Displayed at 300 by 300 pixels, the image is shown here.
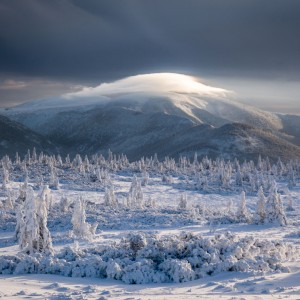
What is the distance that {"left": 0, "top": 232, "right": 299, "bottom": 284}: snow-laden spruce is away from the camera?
849 inches

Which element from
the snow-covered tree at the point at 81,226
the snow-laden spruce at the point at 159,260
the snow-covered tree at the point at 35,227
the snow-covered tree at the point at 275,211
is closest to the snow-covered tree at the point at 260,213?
the snow-covered tree at the point at 275,211

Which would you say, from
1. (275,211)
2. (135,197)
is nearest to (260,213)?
(275,211)

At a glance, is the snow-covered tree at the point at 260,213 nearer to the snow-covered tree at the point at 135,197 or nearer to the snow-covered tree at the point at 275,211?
the snow-covered tree at the point at 275,211

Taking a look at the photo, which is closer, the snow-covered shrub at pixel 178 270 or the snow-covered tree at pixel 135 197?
the snow-covered shrub at pixel 178 270

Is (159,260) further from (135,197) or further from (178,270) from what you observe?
(135,197)

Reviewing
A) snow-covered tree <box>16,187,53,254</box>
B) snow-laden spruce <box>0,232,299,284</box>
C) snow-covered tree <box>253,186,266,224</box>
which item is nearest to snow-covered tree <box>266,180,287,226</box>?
snow-covered tree <box>253,186,266,224</box>

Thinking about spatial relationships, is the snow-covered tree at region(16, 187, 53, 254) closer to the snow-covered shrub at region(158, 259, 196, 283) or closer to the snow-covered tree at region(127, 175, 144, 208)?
the snow-covered shrub at region(158, 259, 196, 283)

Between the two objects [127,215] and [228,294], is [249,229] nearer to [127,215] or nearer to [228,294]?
[127,215]

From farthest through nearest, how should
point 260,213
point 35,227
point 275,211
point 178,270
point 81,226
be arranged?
point 275,211 → point 260,213 → point 81,226 → point 35,227 → point 178,270

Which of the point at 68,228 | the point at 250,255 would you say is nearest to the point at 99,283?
the point at 250,255

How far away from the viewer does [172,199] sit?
72750 millimetres

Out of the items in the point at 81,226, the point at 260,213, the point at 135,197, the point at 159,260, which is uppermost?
the point at 135,197

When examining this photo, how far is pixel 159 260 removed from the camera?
2308 cm

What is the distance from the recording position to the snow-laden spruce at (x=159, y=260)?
21.6m
